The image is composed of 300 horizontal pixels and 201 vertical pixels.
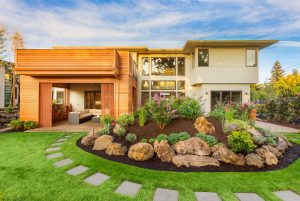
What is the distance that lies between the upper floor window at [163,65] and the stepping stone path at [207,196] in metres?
A: 13.2

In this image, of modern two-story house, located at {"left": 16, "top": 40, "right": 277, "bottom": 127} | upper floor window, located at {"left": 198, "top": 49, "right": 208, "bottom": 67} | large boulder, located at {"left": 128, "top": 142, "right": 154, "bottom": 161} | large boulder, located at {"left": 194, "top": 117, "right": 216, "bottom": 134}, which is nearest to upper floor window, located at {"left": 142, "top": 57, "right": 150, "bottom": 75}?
modern two-story house, located at {"left": 16, "top": 40, "right": 277, "bottom": 127}

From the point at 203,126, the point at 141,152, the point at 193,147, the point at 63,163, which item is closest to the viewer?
the point at 63,163

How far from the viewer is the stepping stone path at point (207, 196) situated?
284 cm

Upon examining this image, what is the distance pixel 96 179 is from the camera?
3482 millimetres

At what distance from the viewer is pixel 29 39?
58.2 ft

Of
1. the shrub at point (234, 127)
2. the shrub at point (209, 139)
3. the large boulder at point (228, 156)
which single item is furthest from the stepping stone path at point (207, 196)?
the shrub at point (234, 127)

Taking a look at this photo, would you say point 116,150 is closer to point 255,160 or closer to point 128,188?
point 128,188

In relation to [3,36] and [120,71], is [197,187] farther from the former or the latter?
[3,36]

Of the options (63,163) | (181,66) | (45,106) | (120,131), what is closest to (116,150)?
(120,131)

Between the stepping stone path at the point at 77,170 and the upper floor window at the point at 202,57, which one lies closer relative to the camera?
the stepping stone path at the point at 77,170

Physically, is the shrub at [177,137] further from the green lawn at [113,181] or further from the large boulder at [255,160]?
the large boulder at [255,160]

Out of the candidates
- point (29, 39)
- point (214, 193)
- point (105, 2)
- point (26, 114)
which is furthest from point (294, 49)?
point (29, 39)

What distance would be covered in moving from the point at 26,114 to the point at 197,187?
9.78m

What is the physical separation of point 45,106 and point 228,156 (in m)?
9.33
